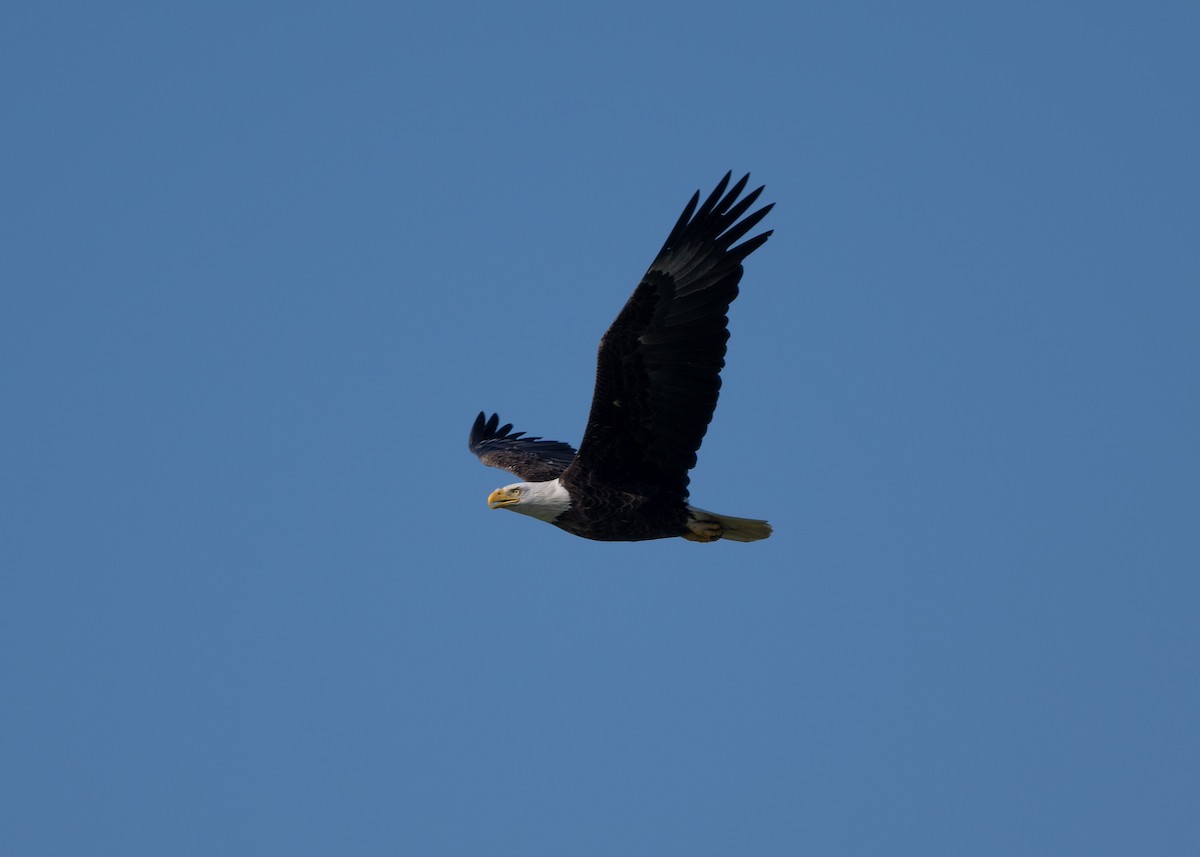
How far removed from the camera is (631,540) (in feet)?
39.8

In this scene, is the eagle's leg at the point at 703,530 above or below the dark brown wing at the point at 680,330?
below

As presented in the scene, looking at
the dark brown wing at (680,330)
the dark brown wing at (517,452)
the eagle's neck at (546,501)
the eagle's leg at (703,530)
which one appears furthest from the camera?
the dark brown wing at (517,452)

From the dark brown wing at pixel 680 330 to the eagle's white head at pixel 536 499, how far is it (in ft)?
2.41

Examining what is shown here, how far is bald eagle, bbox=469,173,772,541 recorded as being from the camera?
11328 millimetres

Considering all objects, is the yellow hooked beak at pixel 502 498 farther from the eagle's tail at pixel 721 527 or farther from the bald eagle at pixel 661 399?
the eagle's tail at pixel 721 527

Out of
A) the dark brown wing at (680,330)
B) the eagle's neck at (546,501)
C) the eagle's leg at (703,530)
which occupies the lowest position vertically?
the eagle's leg at (703,530)

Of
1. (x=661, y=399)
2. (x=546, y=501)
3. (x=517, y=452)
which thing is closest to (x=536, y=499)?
(x=546, y=501)

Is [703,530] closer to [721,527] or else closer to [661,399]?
[721,527]

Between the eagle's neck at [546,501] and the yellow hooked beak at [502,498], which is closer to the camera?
the eagle's neck at [546,501]

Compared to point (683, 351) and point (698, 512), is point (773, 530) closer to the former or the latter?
point (698, 512)

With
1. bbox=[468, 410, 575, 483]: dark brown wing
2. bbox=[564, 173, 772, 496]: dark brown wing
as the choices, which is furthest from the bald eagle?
bbox=[468, 410, 575, 483]: dark brown wing

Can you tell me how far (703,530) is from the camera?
12188 mm

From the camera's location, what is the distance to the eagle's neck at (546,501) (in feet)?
39.3

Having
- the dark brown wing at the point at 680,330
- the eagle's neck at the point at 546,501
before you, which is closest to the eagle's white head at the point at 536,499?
the eagle's neck at the point at 546,501
